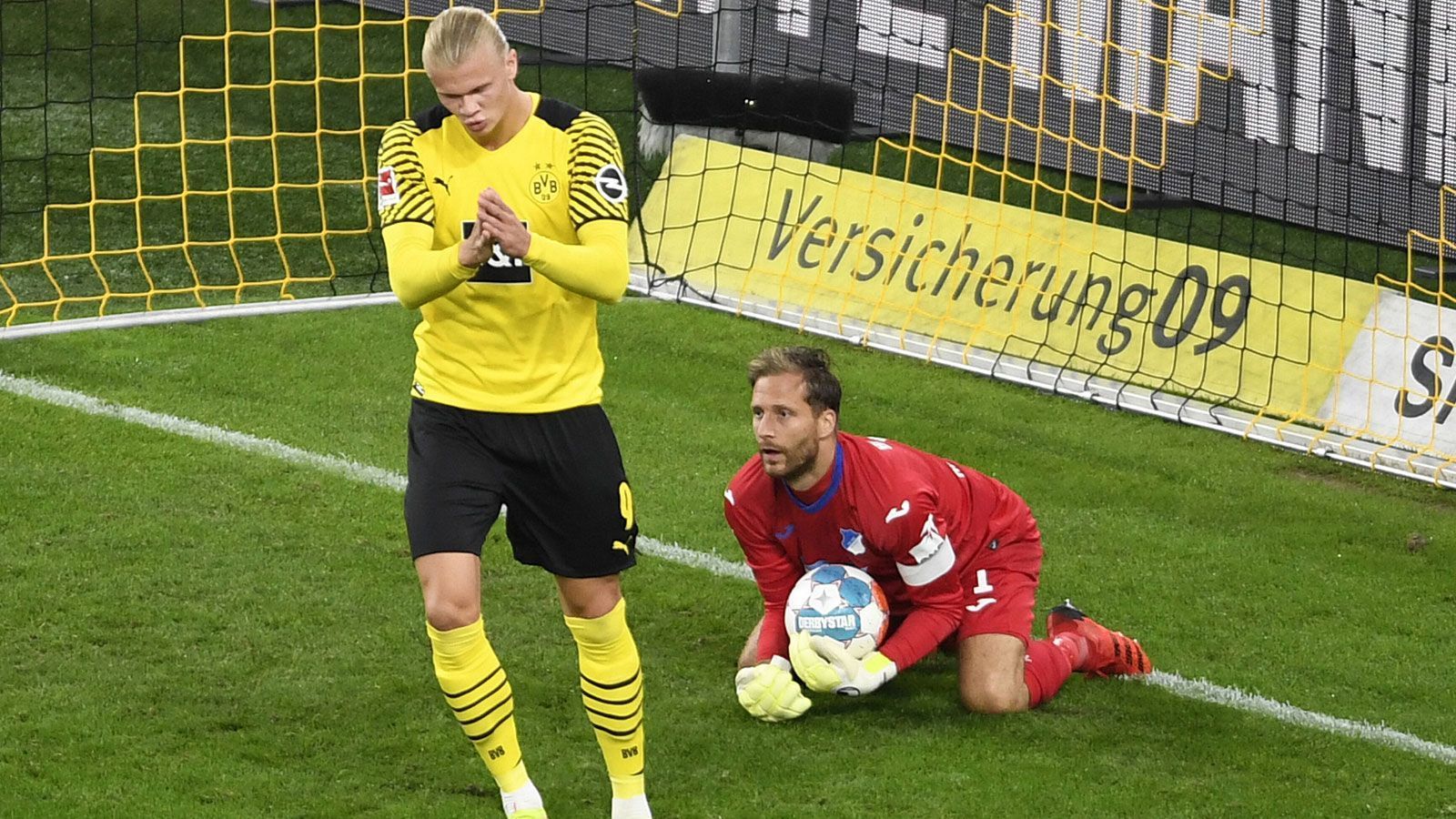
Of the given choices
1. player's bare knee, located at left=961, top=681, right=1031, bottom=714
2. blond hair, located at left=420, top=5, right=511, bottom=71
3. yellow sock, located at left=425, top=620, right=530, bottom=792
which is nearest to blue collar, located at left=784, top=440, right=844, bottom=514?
player's bare knee, located at left=961, top=681, right=1031, bottom=714

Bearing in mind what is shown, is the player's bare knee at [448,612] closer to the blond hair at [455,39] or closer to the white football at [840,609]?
the blond hair at [455,39]

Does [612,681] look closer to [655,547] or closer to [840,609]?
[840,609]

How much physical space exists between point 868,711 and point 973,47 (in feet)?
17.6

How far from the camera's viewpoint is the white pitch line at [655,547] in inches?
223

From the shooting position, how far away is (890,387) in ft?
29.2

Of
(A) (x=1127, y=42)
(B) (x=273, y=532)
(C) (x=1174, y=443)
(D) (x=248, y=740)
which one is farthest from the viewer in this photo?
(A) (x=1127, y=42)

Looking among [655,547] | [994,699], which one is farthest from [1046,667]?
[655,547]

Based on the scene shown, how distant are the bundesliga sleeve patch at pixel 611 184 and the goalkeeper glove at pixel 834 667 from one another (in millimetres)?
1527

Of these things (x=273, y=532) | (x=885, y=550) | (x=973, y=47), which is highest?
(x=973, y=47)

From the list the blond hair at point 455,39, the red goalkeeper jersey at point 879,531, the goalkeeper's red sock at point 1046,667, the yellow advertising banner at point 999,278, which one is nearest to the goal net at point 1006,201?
the yellow advertising banner at point 999,278

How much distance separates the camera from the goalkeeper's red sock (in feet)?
18.7

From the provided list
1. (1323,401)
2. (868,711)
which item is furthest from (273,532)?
(1323,401)

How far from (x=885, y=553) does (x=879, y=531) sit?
0.13 meters

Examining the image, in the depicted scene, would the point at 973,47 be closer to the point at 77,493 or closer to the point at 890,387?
the point at 890,387
